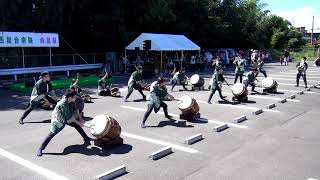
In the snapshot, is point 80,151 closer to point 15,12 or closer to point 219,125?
point 219,125

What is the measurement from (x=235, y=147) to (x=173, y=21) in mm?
30625

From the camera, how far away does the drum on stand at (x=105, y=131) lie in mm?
9711

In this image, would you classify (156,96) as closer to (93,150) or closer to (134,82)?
(93,150)

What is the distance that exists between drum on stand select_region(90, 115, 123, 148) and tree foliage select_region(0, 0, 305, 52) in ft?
69.4

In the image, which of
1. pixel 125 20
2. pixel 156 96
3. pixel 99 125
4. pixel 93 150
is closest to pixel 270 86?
pixel 156 96

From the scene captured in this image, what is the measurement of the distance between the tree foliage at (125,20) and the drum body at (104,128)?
21.1m

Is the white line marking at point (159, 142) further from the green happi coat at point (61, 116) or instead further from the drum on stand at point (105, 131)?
the green happi coat at point (61, 116)

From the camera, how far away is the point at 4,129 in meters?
12.1

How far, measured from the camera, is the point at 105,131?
968 cm

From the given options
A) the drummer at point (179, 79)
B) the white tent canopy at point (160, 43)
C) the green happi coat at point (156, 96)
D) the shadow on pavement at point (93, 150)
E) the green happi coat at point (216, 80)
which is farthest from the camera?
the white tent canopy at point (160, 43)

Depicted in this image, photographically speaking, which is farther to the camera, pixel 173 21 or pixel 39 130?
pixel 173 21

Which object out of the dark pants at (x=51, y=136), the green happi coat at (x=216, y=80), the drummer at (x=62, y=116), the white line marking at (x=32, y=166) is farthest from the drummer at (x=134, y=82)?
the white line marking at (x=32, y=166)

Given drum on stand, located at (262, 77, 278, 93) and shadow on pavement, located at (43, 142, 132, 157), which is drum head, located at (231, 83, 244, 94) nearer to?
drum on stand, located at (262, 77, 278, 93)

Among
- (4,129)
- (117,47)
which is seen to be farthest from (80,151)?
(117,47)
